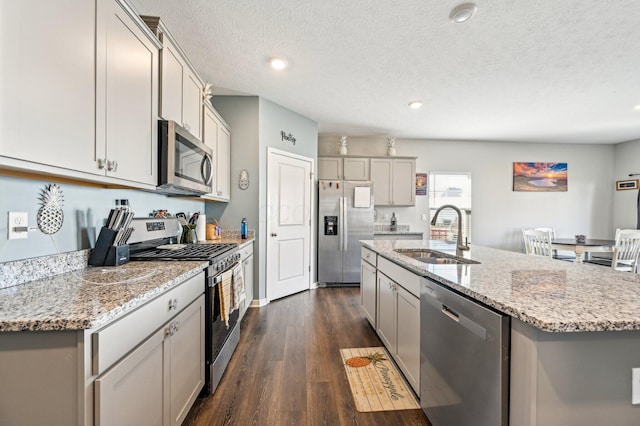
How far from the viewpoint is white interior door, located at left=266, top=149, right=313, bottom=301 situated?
12.3ft

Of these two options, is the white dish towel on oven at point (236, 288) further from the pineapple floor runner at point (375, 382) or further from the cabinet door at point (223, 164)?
the cabinet door at point (223, 164)

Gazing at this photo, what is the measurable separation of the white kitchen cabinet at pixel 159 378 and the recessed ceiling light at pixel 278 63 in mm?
2247

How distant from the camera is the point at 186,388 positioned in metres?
1.48

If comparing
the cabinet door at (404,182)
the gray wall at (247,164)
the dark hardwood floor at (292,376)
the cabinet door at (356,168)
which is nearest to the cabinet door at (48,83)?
the dark hardwood floor at (292,376)

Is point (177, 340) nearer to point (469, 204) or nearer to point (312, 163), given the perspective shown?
point (312, 163)

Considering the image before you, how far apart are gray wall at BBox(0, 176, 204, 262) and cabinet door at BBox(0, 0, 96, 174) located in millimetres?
331

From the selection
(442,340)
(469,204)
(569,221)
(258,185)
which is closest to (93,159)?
(442,340)

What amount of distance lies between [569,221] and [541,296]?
6.45 m

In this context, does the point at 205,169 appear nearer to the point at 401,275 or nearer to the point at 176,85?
the point at 176,85

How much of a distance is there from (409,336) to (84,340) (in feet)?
5.42

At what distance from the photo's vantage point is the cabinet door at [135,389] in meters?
0.87

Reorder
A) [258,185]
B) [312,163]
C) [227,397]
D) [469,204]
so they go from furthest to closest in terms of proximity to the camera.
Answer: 1. [469,204]
2. [312,163]
3. [258,185]
4. [227,397]

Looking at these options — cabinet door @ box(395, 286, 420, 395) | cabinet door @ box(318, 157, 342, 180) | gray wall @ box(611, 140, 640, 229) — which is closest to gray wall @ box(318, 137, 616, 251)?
gray wall @ box(611, 140, 640, 229)

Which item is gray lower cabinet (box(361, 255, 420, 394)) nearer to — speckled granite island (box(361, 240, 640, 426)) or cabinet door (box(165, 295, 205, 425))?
speckled granite island (box(361, 240, 640, 426))
